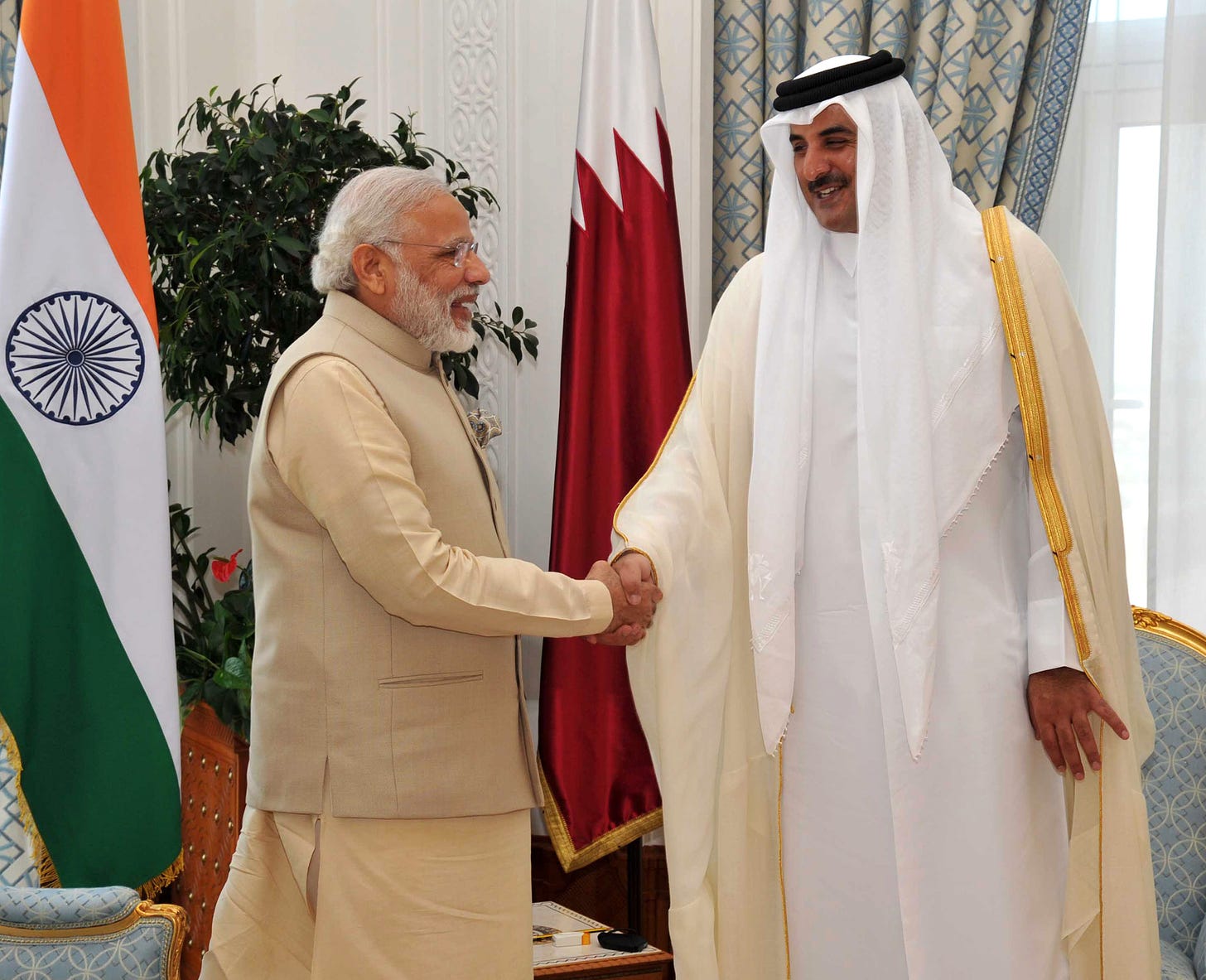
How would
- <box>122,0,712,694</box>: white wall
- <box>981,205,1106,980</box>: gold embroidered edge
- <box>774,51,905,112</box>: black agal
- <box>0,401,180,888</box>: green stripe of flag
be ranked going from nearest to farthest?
<box>981,205,1106,980</box>: gold embroidered edge, <box>774,51,905,112</box>: black agal, <box>0,401,180,888</box>: green stripe of flag, <box>122,0,712,694</box>: white wall

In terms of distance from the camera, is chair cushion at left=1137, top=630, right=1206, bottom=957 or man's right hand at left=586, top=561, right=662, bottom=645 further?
chair cushion at left=1137, top=630, right=1206, bottom=957

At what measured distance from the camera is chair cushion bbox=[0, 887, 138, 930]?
2125 mm

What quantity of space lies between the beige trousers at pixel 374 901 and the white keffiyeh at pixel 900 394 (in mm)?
572

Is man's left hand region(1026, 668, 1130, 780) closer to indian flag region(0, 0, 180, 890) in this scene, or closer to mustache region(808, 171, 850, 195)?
mustache region(808, 171, 850, 195)

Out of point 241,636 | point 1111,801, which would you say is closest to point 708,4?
point 241,636

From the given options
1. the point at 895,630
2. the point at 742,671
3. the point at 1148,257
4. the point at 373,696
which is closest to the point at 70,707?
the point at 373,696

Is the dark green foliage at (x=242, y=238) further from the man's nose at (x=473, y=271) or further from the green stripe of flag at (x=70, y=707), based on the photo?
the man's nose at (x=473, y=271)

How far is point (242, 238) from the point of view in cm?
302

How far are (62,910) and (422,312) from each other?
119 cm

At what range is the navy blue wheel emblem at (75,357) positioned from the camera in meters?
2.66

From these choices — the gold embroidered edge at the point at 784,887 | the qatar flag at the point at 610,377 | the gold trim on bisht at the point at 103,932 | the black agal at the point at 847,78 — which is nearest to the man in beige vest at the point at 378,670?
the gold trim on bisht at the point at 103,932

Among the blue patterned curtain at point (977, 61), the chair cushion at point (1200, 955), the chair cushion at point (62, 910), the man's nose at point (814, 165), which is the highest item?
the blue patterned curtain at point (977, 61)

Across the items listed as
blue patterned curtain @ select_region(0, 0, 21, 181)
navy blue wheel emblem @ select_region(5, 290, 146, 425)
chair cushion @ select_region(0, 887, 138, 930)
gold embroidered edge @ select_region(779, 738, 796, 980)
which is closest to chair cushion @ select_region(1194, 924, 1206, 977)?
gold embroidered edge @ select_region(779, 738, 796, 980)

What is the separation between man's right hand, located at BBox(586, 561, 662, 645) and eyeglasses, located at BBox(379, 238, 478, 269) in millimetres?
599
